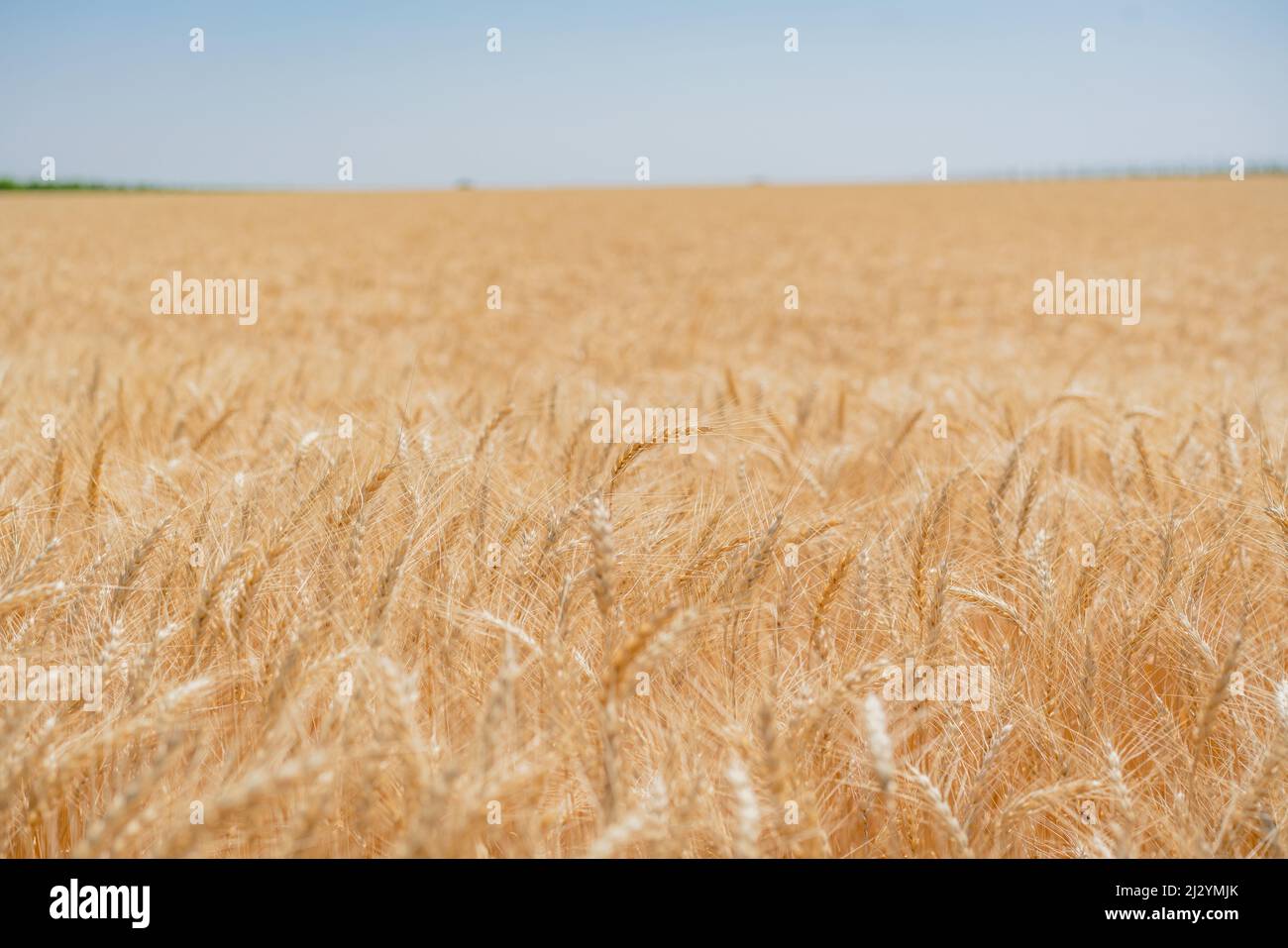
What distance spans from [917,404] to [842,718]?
207cm

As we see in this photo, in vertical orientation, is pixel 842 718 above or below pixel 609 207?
below

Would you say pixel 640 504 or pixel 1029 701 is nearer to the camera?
pixel 1029 701

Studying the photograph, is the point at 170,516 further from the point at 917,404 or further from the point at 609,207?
the point at 609,207

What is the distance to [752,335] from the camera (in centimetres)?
888

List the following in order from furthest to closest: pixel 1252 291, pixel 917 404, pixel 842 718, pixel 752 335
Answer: pixel 1252 291 → pixel 752 335 → pixel 917 404 → pixel 842 718

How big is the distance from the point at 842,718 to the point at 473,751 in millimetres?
572

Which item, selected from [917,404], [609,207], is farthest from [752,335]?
[609,207]

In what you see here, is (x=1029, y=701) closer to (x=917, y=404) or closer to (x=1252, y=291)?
(x=917, y=404)

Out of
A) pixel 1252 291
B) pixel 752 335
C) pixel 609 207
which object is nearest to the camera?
pixel 752 335

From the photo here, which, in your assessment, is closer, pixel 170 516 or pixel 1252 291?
pixel 170 516

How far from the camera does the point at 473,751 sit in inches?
34.8
